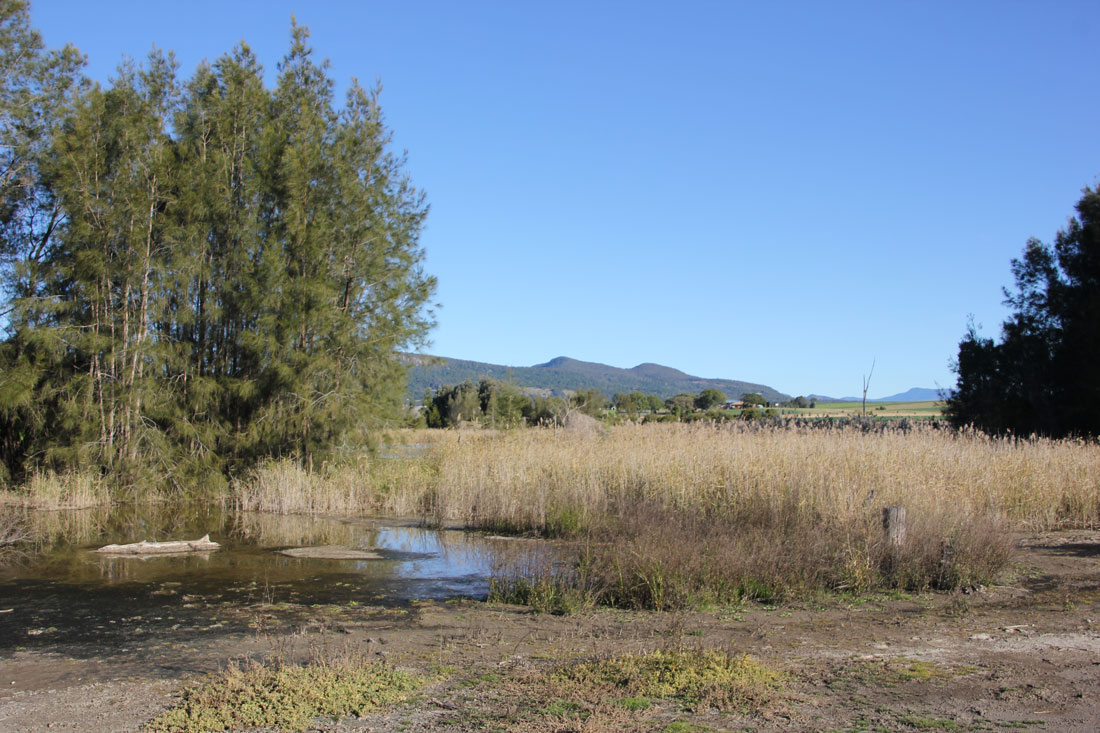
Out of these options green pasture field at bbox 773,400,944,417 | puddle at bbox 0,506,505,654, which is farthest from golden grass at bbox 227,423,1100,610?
green pasture field at bbox 773,400,944,417

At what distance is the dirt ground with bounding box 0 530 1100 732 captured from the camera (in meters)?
5.40

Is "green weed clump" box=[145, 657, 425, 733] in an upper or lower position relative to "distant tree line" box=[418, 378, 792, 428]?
lower

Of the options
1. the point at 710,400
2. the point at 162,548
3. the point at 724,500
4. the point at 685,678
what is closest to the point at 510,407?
the point at 724,500

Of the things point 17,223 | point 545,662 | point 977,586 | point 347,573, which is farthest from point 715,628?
point 17,223

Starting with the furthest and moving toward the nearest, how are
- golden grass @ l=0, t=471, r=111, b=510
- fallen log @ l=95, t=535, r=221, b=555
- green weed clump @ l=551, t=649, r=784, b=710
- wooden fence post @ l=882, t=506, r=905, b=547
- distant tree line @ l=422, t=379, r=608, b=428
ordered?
distant tree line @ l=422, t=379, r=608, b=428 → golden grass @ l=0, t=471, r=111, b=510 → fallen log @ l=95, t=535, r=221, b=555 → wooden fence post @ l=882, t=506, r=905, b=547 → green weed clump @ l=551, t=649, r=784, b=710

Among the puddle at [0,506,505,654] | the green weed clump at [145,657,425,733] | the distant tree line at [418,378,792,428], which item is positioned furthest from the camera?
the distant tree line at [418,378,792,428]

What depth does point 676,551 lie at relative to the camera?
9.35 meters

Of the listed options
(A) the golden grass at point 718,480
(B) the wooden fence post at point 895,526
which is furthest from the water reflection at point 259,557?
(B) the wooden fence post at point 895,526

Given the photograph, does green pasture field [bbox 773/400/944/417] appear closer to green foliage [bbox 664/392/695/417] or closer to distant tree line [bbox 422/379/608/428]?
green foliage [bbox 664/392/695/417]

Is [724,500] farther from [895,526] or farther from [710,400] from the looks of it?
[710,400]

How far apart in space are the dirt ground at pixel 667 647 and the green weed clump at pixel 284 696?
19 cm

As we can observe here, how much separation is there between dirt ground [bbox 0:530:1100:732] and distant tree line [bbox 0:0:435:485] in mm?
11693

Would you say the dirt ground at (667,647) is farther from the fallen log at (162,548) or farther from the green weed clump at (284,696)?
the fallen log at (162,548)

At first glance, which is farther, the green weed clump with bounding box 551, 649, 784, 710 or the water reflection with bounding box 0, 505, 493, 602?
the water reflection with bounding box 0, 505, 493, 602
